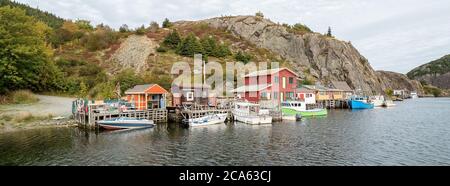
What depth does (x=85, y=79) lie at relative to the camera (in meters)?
69.8

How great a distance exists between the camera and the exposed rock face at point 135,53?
85.9m

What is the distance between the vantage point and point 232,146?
2894cm

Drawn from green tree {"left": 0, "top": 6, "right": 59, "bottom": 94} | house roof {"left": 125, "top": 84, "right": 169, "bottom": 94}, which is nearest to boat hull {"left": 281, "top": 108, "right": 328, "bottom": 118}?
house roof {"left": 125, "top": 84, "right": 169, "bottom": 94}

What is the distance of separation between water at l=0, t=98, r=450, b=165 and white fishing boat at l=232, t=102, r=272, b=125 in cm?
498

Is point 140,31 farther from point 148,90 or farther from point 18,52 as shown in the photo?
point 148,90

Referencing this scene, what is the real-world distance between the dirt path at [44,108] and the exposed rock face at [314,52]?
78.6 metres

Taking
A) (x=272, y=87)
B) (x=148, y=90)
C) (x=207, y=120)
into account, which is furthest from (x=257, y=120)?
(x=272, y=87)

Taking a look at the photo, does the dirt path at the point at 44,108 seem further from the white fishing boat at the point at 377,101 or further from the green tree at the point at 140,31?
the white fishing boat at the point at 377,101

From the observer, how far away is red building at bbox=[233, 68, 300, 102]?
61294mm

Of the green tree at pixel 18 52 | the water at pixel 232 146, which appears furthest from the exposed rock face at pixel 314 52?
the green tree at pixel 18 52

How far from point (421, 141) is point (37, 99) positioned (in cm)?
5803

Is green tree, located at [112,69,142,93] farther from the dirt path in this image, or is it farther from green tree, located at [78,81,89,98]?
the dirt path
